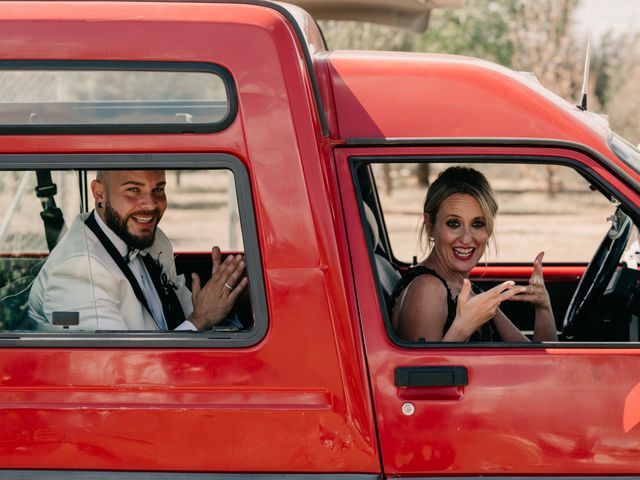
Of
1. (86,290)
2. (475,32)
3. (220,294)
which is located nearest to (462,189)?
(220,294)

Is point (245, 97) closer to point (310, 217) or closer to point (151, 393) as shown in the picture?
point (310, 217)

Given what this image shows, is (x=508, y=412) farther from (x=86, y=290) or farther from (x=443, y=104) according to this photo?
(x=86, y=290)

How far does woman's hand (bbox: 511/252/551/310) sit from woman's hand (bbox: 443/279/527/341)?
1.18ft

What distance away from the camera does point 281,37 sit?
8.87 ft

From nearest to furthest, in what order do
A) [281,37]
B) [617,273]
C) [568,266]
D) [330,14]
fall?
1. [281,37]
2. [617,273]
3. [568,266]
4. [330,14]

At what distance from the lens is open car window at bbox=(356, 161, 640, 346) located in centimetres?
391

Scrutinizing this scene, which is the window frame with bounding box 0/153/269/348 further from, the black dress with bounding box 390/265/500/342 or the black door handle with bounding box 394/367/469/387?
the black dress with bounding box 390/265/500/342

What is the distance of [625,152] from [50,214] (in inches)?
97.5

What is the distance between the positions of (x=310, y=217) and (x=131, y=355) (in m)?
0.66

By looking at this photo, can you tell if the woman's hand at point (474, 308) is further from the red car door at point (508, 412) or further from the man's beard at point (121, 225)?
the man's beard at point (121, 225)

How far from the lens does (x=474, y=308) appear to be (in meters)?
2.89

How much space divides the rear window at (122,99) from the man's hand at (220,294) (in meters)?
0.52

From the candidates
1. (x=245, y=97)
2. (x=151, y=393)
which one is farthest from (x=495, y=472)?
(x=245, y=97)

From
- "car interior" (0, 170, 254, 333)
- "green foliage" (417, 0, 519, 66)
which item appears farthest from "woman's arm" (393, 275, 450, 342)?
"green foliage" (417, 0, 519, 66)
